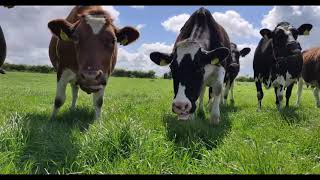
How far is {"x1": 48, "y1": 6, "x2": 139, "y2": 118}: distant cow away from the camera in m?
7.17

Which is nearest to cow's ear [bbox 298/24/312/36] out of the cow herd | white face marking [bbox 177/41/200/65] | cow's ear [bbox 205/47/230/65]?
the cow herd

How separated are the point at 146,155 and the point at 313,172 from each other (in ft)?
6.52

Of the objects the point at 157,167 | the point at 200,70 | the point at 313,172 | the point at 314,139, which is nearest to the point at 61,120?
the point at 200,70

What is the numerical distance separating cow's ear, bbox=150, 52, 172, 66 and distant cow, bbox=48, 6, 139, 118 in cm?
59

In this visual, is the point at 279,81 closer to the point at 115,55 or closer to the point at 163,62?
the point at 163,62

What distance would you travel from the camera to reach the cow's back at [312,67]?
1688 centimetres

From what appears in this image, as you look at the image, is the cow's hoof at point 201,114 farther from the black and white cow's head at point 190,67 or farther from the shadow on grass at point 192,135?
the shadow on grass at point 192,135

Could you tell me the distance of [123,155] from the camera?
567 centimetres

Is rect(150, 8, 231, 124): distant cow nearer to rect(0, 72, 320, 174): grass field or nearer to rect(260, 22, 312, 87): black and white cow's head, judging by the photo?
rect(0, 72, 320, 174): grass field

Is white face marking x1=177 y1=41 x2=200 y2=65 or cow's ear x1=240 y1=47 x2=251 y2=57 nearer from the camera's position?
white face marking x1=177 y1=41 x2=200 y2=65

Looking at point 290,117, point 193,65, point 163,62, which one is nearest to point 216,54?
point 193,65

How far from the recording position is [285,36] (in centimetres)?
1241
